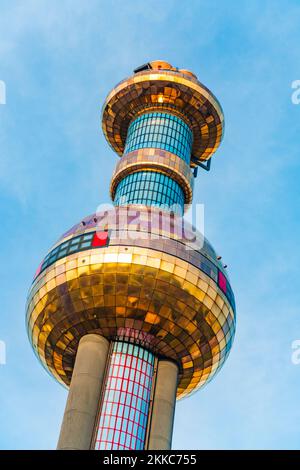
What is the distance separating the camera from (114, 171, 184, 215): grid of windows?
60.8 meters

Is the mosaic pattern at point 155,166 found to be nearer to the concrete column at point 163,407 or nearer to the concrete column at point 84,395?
the concrete column at point 84,395

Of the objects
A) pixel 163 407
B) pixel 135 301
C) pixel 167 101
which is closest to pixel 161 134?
pixel 167 101

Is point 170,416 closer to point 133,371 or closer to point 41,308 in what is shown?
point 133,371

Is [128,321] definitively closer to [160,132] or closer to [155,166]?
[155,166]

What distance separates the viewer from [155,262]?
4275cm

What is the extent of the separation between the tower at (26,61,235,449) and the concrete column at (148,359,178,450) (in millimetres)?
79

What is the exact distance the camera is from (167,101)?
229 feet

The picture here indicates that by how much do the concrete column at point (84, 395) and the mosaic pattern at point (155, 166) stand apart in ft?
76.9

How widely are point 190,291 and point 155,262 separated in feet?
10.9

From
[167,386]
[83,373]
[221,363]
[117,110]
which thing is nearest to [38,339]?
[83,373]

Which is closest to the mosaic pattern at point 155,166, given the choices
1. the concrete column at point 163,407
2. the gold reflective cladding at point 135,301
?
the gold reflective cladding at point 135,301

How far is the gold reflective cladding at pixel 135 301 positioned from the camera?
140 feet

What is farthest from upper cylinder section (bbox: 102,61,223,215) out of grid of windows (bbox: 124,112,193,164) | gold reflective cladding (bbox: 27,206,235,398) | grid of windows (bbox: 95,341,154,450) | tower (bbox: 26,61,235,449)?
grid of windows (bbox: 95,341,154,450)

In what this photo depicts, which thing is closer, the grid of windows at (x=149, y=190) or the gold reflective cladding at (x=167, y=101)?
the grid of windows at (x=149, y=190)
